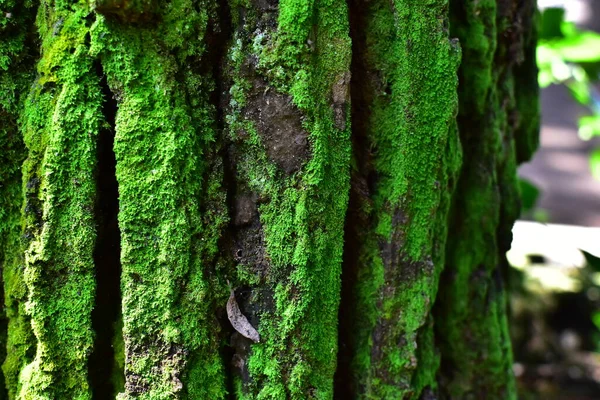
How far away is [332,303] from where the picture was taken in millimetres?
1000

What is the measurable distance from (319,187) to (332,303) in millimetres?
225

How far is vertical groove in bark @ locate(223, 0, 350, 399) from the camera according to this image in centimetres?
92

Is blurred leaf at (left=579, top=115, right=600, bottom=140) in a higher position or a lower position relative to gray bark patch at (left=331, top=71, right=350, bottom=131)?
higher

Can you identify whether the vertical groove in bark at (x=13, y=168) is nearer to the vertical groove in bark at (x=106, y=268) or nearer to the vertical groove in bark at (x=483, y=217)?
the vertical groove in bark at (x=106, y=268)

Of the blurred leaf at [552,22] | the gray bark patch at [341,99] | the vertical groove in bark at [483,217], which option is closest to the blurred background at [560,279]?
the blurred leaf at [552,22]

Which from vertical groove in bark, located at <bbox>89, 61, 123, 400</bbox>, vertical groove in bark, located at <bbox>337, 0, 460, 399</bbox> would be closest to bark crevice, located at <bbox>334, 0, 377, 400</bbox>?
vertical groove in bark, located at <bbox>337, 0, 460, 399</bbox>

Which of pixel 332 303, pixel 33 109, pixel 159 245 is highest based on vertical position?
pixel 33 109

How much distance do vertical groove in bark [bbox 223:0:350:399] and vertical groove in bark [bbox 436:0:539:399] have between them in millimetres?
411

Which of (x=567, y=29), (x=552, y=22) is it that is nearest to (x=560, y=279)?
(x=567, y=29)

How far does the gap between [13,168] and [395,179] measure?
72 cm

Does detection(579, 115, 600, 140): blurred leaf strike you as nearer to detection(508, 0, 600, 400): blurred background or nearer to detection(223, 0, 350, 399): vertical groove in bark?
detection(508, 0, 600, 400): blurred background

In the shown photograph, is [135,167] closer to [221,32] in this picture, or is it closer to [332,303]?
[221,32]

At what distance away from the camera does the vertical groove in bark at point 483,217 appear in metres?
1.22

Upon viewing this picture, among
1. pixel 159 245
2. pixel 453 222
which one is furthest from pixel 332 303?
pixel 453 222
